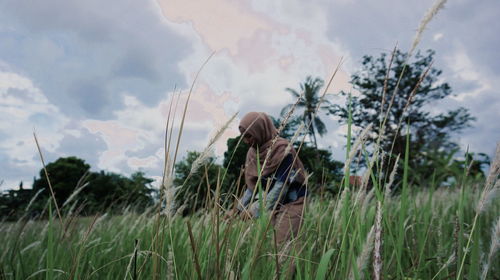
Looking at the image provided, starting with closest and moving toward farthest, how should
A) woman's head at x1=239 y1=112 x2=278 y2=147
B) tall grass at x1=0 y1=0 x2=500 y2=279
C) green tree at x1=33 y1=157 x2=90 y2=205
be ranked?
1. tall grass at x1=0 y1=0 x2=500 y2=279
2. woman's head at x1=239 y1=112 x2=278 y2=147
3. green tree at x1=33 y1=157 x2=90 y2=205

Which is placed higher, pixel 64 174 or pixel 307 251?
pixel 64 174

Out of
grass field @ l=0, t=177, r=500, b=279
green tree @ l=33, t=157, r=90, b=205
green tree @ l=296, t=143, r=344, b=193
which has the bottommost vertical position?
grass field @ l=0, t=177, r=500, b=279

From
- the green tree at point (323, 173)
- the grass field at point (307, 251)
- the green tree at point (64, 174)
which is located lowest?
the grass field at point (307, 251)

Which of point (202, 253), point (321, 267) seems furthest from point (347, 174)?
point (202, 253)

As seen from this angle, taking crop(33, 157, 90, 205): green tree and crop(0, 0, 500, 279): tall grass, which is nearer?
crop(0, 0, 500, 279): tall grass

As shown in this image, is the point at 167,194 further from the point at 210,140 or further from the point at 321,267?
the point at 321,267

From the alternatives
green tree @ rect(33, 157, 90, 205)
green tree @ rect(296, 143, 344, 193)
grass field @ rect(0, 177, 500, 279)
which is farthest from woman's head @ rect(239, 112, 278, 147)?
green tree @ rect(33, 157, 90, 205)

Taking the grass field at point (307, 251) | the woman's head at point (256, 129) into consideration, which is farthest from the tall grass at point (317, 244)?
the woman's head at point (256, 129)

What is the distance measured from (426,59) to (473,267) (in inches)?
1045

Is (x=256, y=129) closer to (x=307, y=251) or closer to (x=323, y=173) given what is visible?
(x=307, y=251)

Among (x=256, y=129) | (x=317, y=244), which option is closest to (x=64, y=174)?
(x=256, y=129)

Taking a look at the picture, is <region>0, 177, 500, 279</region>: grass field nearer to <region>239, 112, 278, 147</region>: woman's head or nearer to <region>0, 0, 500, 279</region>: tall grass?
<region>0, 0, 500, 279</region>: tall grass

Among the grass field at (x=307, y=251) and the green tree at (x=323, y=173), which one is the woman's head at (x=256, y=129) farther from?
the grass field at (x=307, y=251)

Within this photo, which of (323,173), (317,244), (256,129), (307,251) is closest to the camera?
(323,173)
